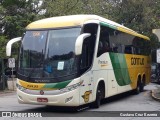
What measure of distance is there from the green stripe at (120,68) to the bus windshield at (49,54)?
141 inches

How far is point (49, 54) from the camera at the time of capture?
13445 millimetres

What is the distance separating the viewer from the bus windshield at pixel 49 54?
519 inches

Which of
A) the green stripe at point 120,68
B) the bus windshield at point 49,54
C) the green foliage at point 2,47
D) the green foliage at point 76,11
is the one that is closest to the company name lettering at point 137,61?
the green stripe at point 120,68

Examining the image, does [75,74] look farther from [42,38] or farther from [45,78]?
[42,38]

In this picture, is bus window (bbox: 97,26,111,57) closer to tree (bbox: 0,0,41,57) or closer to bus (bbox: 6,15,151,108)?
bus (bbox: 6,15,151,108)

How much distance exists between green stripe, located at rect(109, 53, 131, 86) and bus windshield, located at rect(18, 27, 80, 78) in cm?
358

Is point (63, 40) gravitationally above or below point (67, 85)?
above

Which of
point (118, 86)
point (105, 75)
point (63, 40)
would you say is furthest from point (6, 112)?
point (118, 86)

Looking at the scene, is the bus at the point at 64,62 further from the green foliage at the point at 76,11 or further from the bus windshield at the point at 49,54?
the green foliage at the point at 76,11

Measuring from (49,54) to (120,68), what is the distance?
569 cm

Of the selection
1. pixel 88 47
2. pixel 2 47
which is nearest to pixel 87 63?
pixel 88 47

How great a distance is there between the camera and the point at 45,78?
518 inches

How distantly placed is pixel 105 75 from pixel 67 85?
10.9 feet

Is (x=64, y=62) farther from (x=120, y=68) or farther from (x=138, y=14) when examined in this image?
(x=138, y=14)
